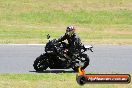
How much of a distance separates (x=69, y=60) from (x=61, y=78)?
2410mm

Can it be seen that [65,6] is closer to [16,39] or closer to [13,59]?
[16,39]

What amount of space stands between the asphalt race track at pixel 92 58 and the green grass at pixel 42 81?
6.45 feet

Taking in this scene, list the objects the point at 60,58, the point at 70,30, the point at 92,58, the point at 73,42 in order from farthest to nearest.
Answer: the point at 92,58 < the point at 60,58 < the point at 73,42 < the point at 70,30

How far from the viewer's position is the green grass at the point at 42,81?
40.7 feet

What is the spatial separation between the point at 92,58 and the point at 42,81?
6.89 metres

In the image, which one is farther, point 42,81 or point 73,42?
point 73,42

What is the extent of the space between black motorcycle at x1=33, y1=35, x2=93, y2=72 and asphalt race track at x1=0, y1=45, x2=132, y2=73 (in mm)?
325

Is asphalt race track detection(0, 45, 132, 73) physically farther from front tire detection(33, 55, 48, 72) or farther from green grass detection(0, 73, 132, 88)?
green grass detection(0, 73, 132, 88)

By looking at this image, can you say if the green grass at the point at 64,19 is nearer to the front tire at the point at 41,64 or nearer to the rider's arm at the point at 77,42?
the front tire at the point at 41,64

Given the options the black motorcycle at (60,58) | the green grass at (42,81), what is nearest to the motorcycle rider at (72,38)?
the black motorcycle at (60,58)

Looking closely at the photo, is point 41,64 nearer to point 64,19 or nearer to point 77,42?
point 77,42

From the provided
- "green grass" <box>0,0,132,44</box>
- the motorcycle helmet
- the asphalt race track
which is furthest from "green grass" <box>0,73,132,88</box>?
"green grass" <box>0,0,132,44</box>

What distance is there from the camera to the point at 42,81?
13414mm

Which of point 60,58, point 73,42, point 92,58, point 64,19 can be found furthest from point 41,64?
point 64,19
